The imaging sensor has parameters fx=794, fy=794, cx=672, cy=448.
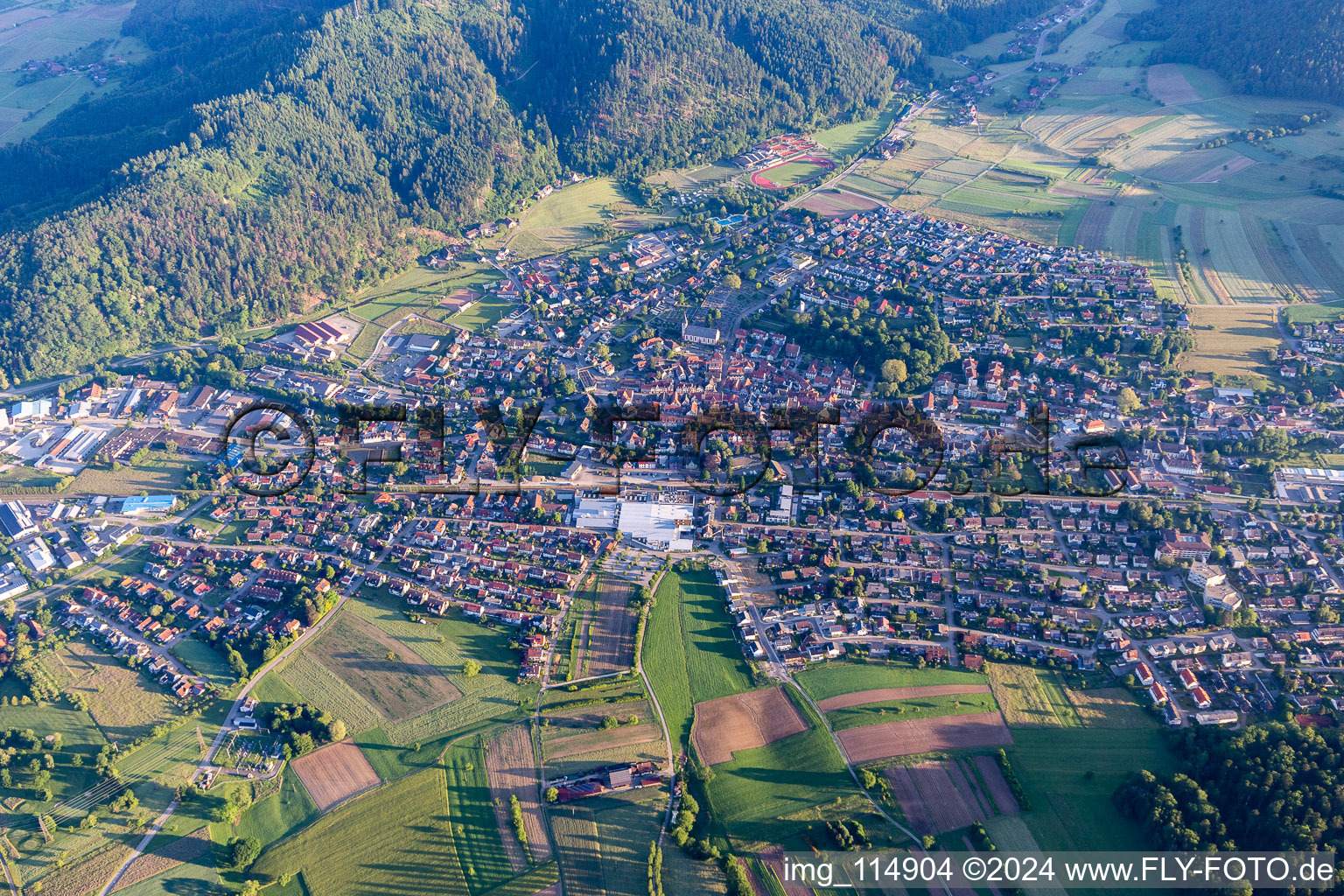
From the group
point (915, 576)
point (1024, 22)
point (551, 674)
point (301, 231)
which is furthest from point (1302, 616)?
point (1024, 22)

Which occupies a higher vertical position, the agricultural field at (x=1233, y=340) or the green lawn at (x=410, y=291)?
the green lawn at (x=410, y=291)

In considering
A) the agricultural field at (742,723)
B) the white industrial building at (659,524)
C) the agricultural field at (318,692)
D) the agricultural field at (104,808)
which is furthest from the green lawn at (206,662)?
the agricultural field at (742,723)

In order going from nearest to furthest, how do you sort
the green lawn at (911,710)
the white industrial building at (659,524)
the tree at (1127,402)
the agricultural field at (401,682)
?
the green lawn at (911,710) → the agricultural field at (401,682) → the white industrial building at (659,524) → the tree at (1127,402)

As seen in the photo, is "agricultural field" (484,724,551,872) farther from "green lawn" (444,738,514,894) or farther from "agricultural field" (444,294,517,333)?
"agricultural field" (444,294,517,333)

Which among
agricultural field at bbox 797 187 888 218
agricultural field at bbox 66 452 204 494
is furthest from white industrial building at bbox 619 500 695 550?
agricultural field at bbox 797 187 888 218

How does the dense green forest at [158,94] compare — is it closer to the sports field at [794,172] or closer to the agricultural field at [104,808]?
the sports field at [794,172]

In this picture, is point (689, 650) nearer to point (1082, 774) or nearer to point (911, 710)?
point (911, 710)

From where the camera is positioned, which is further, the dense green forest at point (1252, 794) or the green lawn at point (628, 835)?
the green lawn at point (628, 835)
